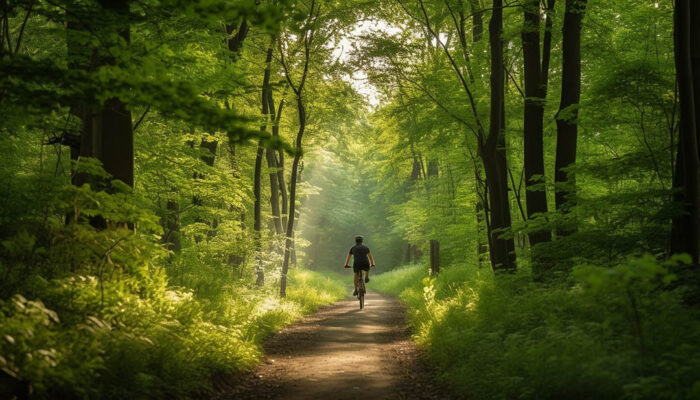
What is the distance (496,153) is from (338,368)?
647 cm

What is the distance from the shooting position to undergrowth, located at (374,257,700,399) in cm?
376

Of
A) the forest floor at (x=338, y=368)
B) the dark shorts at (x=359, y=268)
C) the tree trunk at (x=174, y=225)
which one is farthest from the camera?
the dark shorts at (x=359, y=268)

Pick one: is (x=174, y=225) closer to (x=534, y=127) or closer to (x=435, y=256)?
(x=534, y=127)

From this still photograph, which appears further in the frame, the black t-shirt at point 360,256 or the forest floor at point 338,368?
the black t-shirt at point 360,256

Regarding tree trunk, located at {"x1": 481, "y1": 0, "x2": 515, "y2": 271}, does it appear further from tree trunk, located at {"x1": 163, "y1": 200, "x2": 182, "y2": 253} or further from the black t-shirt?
tree trunk, located at {"x1": 163, "y1": 200, "x2": 182, "y2": 253}

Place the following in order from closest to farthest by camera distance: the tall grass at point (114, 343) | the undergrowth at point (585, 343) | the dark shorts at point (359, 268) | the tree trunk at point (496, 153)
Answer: the undergrowth at point (585, 343), the tall grass at point (114, 343), the tree trunk at point (496, 153), the dark shorts at point (359, 268)

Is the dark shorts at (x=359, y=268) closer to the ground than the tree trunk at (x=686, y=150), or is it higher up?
closer to the ground

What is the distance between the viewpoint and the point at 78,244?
5.71m

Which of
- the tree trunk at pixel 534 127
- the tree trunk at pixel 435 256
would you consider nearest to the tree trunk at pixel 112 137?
the tree trunk at pixel 534 127

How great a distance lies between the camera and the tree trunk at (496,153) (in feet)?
34.2

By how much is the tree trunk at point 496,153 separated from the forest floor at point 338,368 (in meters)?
3.02

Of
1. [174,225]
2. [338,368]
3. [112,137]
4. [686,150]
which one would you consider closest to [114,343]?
[338,368]

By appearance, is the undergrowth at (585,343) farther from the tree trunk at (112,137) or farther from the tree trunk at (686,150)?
the tree trunk at (112,137)

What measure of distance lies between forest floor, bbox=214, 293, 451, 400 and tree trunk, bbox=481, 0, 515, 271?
3.02 meters
